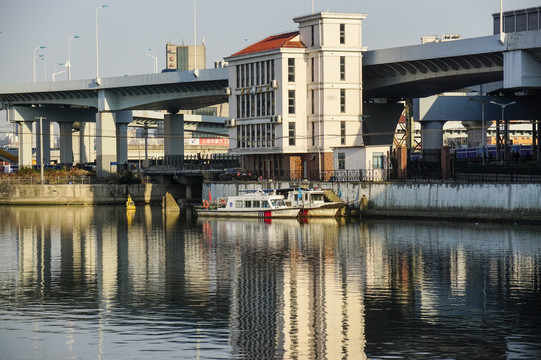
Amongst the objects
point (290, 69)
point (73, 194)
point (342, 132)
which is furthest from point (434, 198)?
point (73, 194)

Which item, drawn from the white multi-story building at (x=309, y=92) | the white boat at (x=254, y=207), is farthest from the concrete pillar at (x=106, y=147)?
the white boat at (x=254, y=207)

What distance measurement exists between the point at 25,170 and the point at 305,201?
65.6 meters

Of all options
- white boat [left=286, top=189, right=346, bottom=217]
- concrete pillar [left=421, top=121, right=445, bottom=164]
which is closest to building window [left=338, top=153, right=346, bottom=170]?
white boat [left=286, top=189, right=346, bottom=217]

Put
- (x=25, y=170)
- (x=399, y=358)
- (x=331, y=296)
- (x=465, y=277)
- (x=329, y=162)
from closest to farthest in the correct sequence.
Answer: (x=399, y=358), (x=331, y=296), (x=465, y=277), (x=329, y=162), (x=25, y=170)

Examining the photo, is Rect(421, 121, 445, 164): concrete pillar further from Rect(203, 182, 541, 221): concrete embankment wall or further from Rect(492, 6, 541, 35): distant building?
Rect(203, 182, 541, 221): concrete embankment wall

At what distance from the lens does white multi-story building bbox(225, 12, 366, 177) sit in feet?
375

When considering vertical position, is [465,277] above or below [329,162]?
below

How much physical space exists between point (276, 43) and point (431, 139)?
32.4m

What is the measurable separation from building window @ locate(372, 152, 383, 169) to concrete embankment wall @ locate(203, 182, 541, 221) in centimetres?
540

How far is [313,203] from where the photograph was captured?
103m

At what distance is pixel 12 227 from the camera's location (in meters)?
102

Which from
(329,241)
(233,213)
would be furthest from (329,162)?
(329,241)

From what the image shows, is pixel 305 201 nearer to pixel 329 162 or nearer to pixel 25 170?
pixel 329 162

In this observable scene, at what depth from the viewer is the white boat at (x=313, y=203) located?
10215 centimetres
